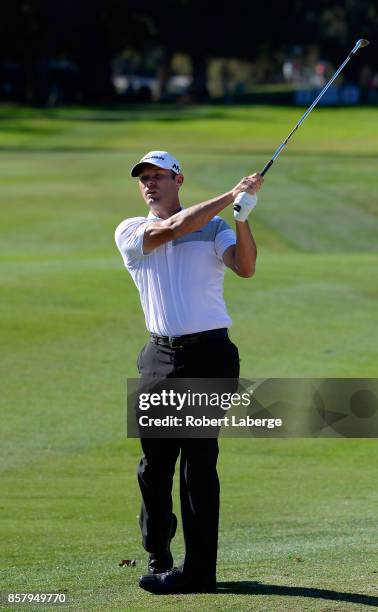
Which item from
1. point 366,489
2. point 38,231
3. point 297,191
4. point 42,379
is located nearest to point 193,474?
point 366,489

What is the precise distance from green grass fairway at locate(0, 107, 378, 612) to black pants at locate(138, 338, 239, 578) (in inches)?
9.1

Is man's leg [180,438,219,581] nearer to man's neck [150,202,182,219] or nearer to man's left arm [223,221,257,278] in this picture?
man's left arm [223,221,257,278]

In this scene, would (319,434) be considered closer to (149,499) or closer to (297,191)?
(149,499)

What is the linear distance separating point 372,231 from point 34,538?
1874cm

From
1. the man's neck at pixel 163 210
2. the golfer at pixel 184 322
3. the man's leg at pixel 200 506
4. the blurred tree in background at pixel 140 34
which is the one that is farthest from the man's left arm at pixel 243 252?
the blurred tree in background at pixel 140 34

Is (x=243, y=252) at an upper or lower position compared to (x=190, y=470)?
upper

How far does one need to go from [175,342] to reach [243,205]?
0.77 metres

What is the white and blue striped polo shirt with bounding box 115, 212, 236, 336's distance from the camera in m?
6.38

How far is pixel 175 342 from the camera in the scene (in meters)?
6.40

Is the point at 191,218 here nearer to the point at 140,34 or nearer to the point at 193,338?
the point at 193,338

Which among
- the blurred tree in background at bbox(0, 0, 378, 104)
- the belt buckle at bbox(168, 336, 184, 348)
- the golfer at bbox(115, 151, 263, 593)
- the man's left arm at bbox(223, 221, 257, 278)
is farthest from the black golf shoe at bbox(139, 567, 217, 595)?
the blurred tree in background at bbox(0, 0, 378, 104)

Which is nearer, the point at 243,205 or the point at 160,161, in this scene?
the point at 243,205

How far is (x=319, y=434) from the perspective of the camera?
10656mm

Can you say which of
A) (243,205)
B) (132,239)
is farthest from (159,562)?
(243,205)
